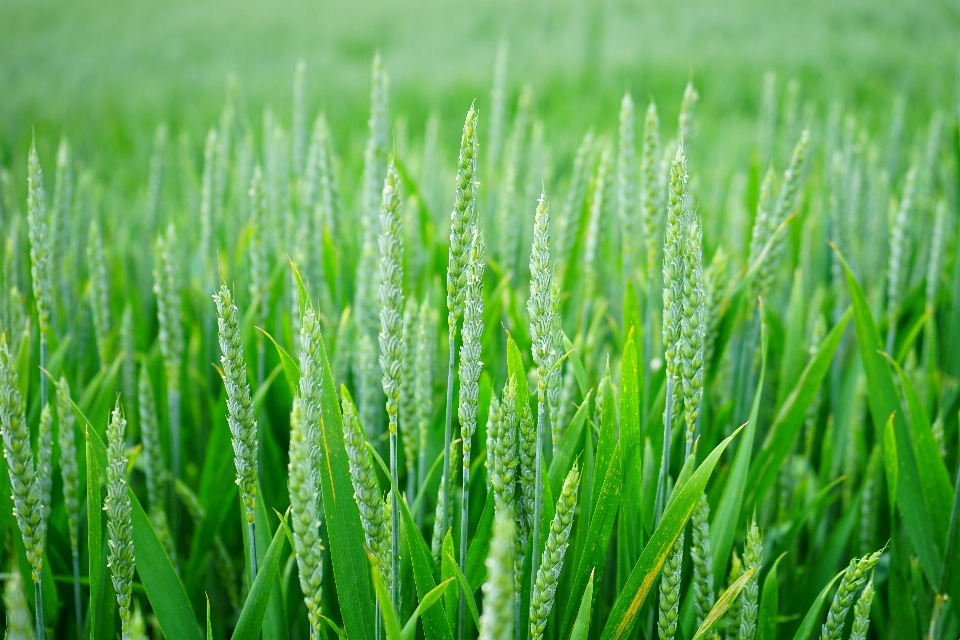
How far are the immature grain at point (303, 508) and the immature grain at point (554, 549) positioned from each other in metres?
0.17

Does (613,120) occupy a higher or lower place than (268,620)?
higher

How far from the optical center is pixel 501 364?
1.11 metres

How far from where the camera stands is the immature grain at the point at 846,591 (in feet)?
1.88

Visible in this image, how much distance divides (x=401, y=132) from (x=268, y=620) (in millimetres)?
1617

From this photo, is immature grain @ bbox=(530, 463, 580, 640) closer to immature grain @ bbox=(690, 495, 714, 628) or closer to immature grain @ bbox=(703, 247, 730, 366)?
immature grain @ bbox=(690, 495, 714, 628)

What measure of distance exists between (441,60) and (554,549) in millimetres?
3625

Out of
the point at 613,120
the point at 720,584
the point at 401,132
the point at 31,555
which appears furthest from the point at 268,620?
the point at 613,120

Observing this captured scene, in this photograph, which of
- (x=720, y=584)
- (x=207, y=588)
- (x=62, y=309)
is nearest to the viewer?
(x=720, y=584)

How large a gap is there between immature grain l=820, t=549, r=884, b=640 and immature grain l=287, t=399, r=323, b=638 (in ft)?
1.40

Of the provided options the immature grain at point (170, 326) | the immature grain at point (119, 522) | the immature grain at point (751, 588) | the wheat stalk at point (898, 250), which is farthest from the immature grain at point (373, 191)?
the wheat stalk at point (898, 250)

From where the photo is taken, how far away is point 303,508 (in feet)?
1.55

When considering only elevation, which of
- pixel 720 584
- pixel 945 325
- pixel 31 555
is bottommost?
pixel 720 584

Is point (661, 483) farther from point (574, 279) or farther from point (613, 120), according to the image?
point (613, 120)

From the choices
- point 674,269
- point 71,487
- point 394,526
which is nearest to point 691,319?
point 674,269
